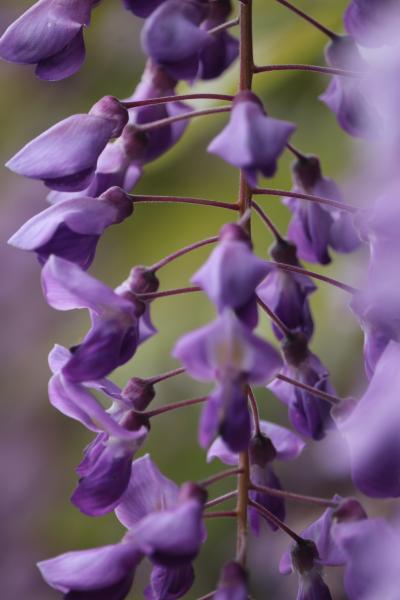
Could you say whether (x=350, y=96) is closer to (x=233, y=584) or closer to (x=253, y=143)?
(x=253, y=143)

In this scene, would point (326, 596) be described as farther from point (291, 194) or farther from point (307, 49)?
point (307, 49)

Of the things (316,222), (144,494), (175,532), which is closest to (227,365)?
(175,532)

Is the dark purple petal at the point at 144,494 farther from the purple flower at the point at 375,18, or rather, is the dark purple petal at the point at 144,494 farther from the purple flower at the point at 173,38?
the purple flower at the point at 375,18

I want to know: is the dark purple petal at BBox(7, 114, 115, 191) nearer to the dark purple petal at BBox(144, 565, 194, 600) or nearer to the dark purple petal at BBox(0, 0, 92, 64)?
the dark purple petal at BBox(0, 0, 92, 64)

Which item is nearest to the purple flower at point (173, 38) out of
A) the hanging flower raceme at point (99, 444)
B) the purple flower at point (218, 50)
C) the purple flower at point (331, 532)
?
the purple flower at point (218, 50)

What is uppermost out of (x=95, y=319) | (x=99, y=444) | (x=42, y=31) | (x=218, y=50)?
(x=42, y=31)

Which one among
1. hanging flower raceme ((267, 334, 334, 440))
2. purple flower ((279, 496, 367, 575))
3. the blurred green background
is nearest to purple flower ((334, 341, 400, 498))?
purple flower ((279, 496, 367, 575))
